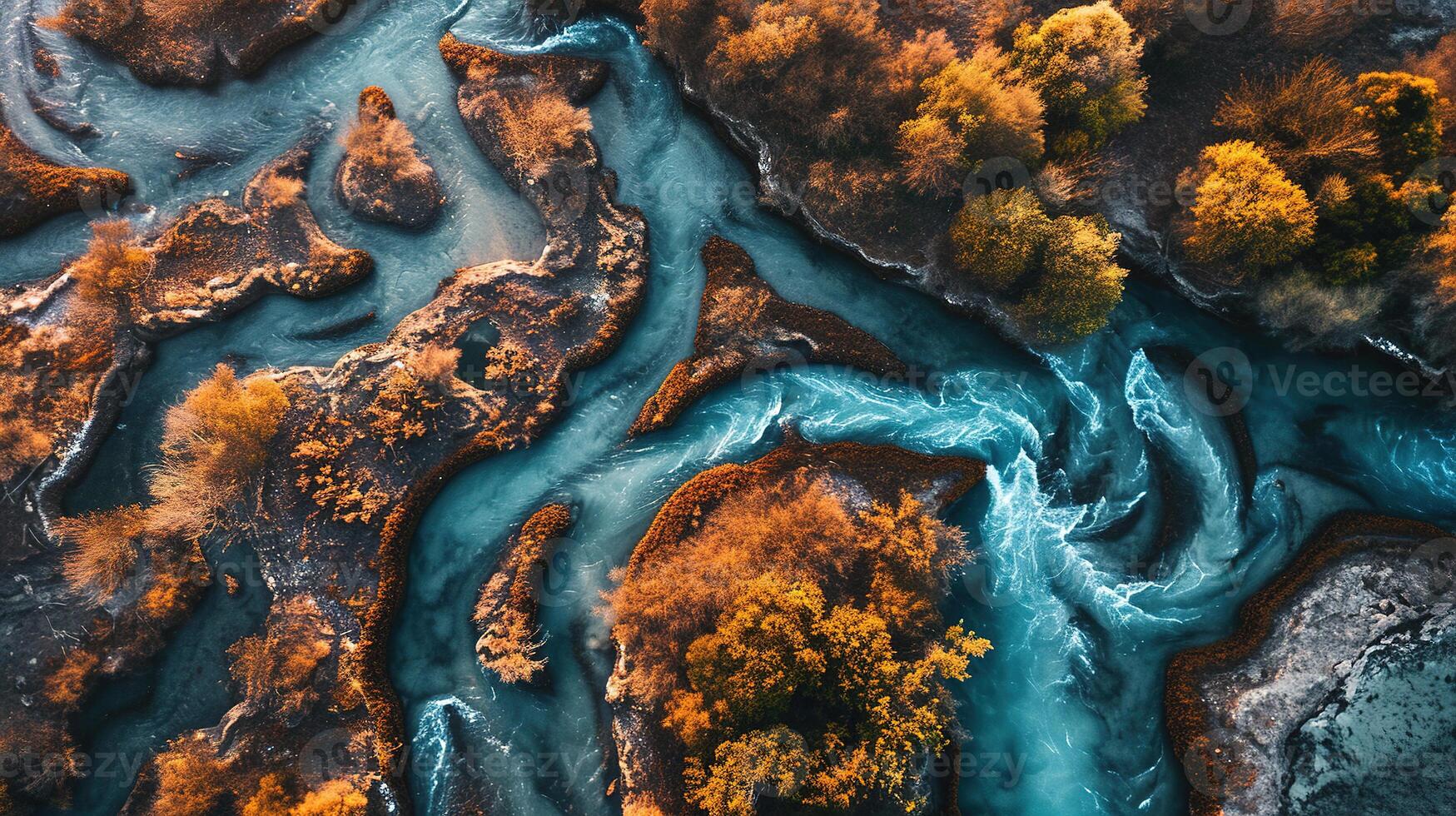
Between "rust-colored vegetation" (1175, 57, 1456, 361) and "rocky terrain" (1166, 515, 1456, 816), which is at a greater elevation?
"rust-colored vegetation" (1175, 57, 1456, 361)

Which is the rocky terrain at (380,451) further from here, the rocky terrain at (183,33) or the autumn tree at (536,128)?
the rocky terrain at (183,33)

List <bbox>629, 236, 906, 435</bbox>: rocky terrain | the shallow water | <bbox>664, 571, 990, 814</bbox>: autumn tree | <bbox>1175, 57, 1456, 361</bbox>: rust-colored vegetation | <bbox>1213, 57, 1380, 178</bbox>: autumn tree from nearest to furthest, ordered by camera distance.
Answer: <bbox>664, 571, 990, 814</bbox>: autumn tree, <bbox>1175, 57, 1456, 361</bbox>: rust-colored vegetation, <bbox>1213, 57, 1380, 178</bbox>: autumn tree, the shallow water, <bbox>629, 236, 906, 435</bbox>: rocky terrain

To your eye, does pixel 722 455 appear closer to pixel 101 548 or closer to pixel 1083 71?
pixel 1083 71

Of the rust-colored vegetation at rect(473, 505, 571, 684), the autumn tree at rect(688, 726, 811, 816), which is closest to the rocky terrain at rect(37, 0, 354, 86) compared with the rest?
the rust-colored vegetation at rect(473, 505, 571, 684)

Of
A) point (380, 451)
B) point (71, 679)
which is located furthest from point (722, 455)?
point (71, 679)

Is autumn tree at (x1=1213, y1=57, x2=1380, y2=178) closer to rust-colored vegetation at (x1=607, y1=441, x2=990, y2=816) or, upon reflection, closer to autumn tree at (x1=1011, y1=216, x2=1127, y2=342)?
autumn tree at (x1=1011, y1=216, x2=1127, y2=342)

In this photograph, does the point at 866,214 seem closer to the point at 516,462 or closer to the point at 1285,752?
the point at 516,462

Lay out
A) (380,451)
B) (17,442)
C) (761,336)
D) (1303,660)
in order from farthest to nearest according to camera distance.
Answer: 1. (761,336)
2. (380,451)
3. (1303,660)
4. (17,442)
